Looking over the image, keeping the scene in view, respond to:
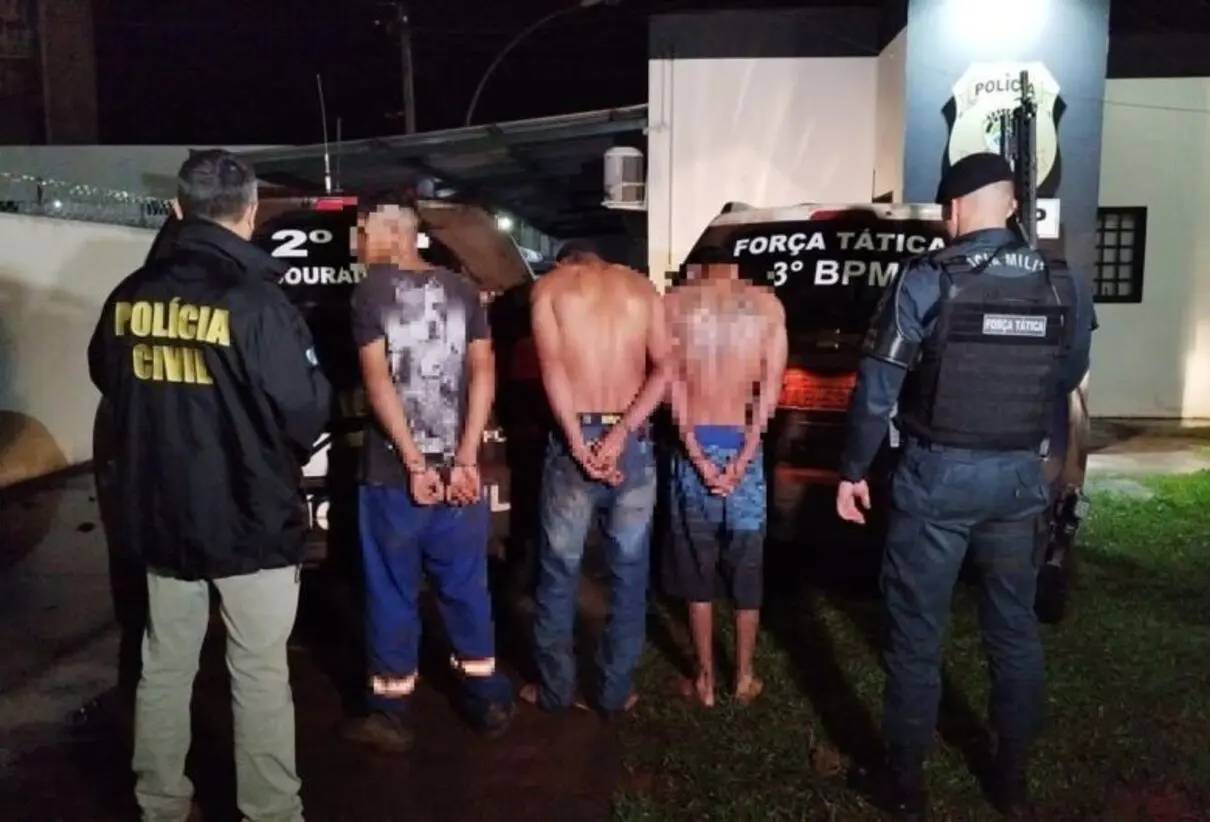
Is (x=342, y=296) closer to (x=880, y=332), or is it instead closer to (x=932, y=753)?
(x=880, y=332)

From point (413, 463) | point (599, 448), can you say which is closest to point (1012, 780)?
point (599, 448)

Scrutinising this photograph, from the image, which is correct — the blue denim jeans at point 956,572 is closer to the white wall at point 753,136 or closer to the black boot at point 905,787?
the black boot at point 905,787

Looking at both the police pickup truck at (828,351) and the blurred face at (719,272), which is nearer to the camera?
the blurred face at (719,272)

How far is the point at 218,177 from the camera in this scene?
10.6 feet

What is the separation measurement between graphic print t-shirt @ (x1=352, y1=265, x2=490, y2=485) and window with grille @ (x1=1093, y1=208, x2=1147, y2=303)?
10426 millimetres

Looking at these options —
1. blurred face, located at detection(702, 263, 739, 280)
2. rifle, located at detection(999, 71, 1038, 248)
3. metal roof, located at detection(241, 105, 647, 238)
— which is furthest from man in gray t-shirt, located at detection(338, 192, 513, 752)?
metal roof, located at detection(241, 105, 647, 238)

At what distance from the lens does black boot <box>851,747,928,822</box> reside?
12.0ft

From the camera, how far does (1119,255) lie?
42.3 ft

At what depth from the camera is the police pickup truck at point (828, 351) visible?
5227mm

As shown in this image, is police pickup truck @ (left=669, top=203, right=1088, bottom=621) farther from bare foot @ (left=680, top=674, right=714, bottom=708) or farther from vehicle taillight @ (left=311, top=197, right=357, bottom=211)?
vehicle taillight @ (left=311, top=197, right=357, bottom=211)

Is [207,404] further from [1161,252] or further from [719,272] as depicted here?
[1161,252]

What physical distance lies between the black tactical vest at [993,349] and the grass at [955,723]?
1217 mm

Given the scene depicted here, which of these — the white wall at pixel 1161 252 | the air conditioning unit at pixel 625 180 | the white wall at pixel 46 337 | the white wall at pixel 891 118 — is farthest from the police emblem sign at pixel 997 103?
the white wall at pixel 46 337

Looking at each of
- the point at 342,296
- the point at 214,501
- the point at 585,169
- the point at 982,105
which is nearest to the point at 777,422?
the point at 342,296
